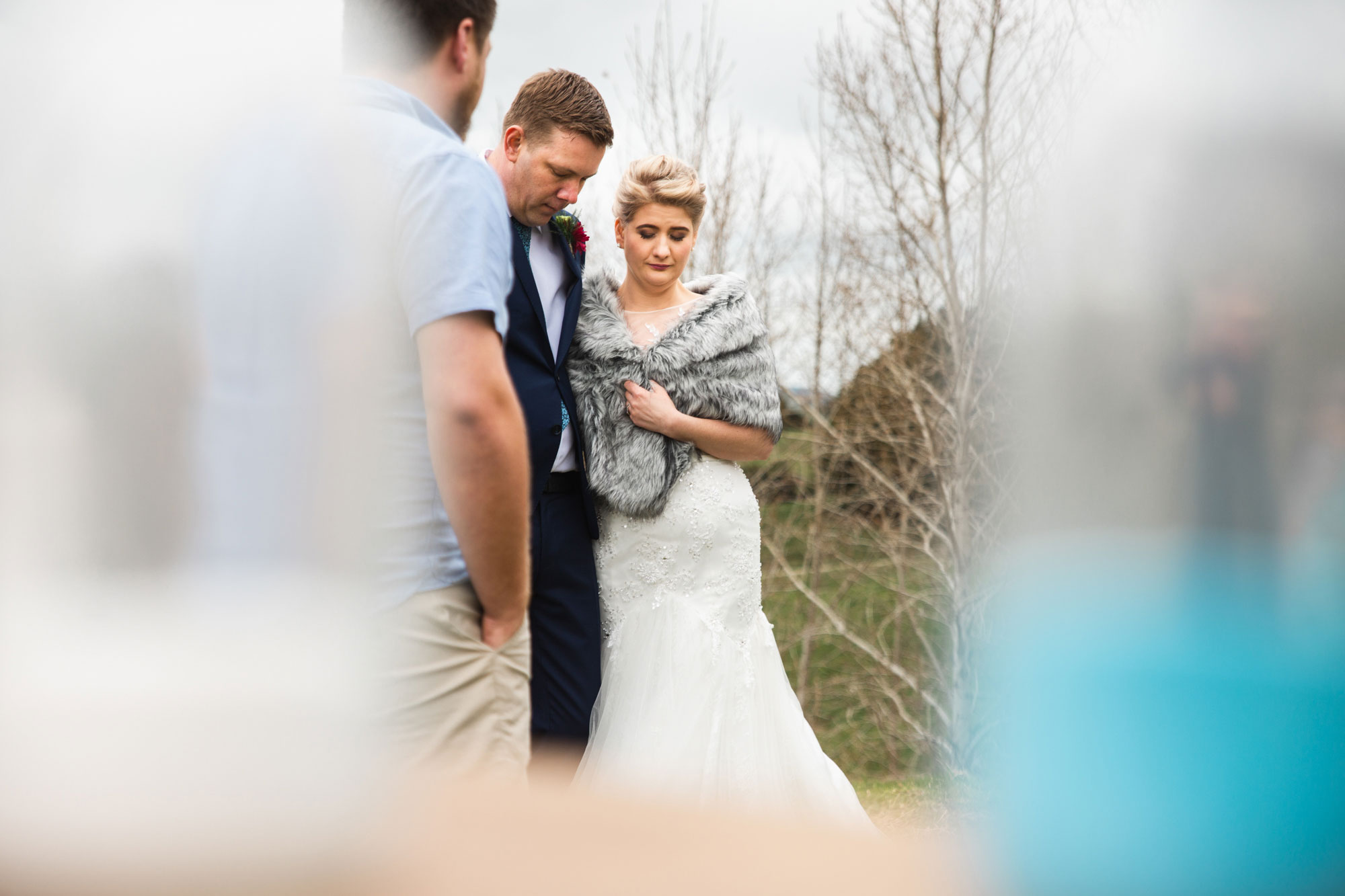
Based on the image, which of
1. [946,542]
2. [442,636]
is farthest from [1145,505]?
[946,542]

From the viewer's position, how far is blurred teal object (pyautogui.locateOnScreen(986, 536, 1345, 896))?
18.4 inches

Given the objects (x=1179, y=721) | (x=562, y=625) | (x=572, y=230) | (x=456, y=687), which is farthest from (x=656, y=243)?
(x=1179, y=721)

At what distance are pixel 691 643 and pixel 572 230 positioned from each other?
42.5 inches

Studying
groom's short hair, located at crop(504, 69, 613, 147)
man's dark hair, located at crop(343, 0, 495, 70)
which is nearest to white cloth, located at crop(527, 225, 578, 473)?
groom's short hair, located at crop(504, 69, 613, 147)

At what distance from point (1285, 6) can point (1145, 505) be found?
0.23 m

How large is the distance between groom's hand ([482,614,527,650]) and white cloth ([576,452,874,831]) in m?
1.32

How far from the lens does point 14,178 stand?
0.53 metres

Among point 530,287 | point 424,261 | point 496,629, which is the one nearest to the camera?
point 424,261

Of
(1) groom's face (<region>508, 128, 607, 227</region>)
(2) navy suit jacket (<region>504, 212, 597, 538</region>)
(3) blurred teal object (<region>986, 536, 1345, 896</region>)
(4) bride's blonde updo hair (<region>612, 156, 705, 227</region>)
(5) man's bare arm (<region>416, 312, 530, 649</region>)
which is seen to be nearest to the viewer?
(3) blurred teal object (<region>986, 536, 1345, 896</region>)

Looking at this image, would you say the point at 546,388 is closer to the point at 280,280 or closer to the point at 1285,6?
the point at 280,280

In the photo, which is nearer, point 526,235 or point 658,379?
point 526,235

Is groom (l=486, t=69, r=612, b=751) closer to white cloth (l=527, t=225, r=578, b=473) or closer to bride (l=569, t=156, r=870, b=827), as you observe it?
white cloth (l=527, t=225, r=578, b=473)

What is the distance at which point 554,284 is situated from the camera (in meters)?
2.52

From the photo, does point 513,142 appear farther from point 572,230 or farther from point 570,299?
point 570,299
